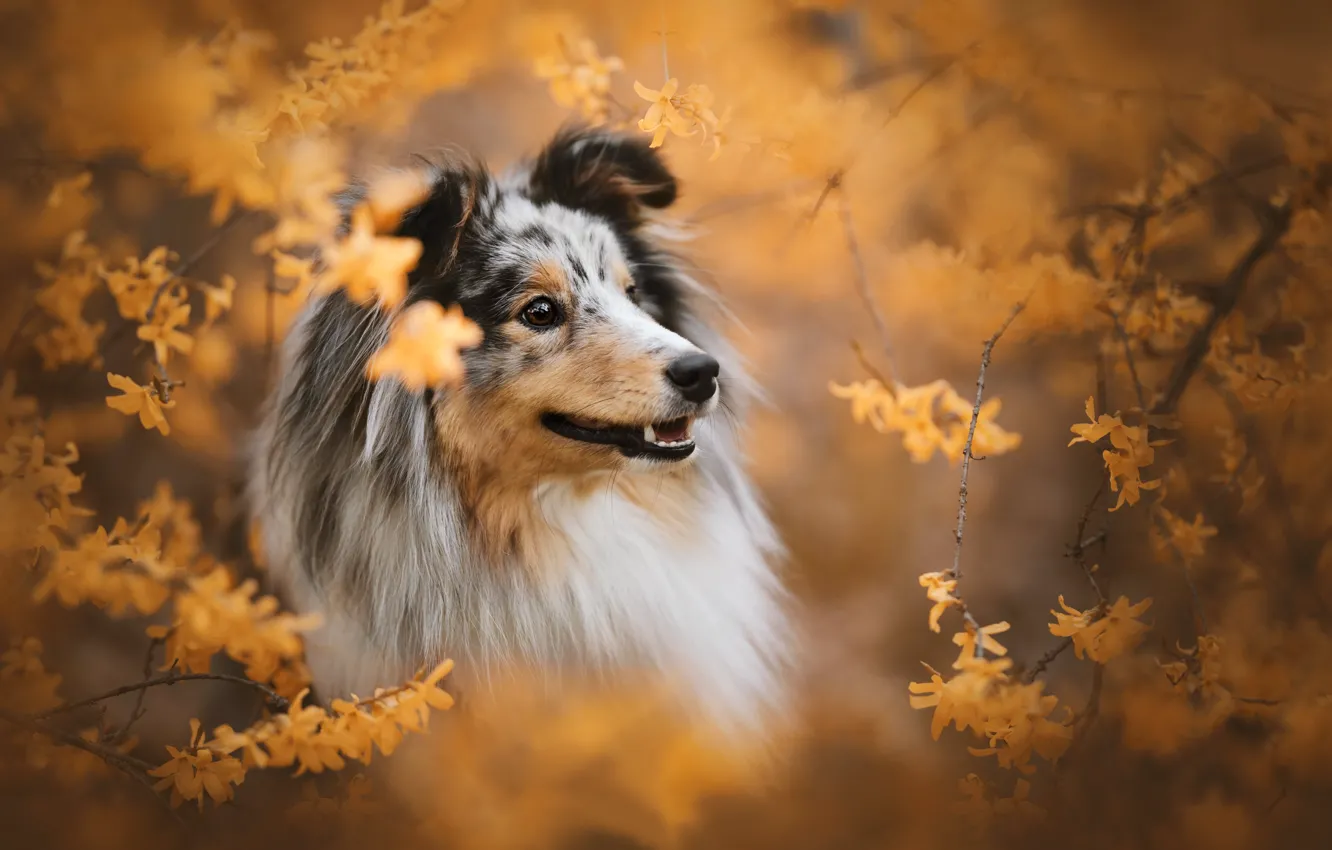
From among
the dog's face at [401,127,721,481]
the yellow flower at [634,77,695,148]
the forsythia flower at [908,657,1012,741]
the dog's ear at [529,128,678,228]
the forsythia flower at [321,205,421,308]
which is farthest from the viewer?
the dog's ear at [529,128,678,228]

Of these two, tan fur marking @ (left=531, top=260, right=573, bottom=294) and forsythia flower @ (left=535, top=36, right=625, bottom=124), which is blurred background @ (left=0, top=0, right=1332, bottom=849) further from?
tan fur marking @ (left=531, top=260, right=573, bottom=294)

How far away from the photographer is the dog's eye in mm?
1545

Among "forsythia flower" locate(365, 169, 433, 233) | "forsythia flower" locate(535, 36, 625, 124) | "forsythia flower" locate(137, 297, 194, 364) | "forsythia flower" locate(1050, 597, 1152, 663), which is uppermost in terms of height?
"forsythia flower" locate(535, 36, 625, 124)

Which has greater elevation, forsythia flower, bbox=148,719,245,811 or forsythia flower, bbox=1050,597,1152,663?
forsythia flower, bbox=1050,597,1152,663

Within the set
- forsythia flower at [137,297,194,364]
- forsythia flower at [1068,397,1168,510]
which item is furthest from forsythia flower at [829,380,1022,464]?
forsythia flower at [137,297,194,364]

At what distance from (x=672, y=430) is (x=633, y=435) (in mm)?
66

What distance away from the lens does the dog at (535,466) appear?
1.52 m

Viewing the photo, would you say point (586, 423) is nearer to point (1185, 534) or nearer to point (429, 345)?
point (429, 345)

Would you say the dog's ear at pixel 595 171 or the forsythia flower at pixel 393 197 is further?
the dog's ear at pixel 595 171

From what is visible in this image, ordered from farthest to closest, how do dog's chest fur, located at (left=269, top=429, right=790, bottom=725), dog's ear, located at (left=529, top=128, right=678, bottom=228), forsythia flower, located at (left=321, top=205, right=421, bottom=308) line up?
1. dog's ear, located at (left=529, top=128, right=678, bottom=228)
2. dog's chest fur, located at (left=269, top=429, right=790, bottom=725)
3. forsythia flower, located at (left=321, top=205, right=421, bottom=308)

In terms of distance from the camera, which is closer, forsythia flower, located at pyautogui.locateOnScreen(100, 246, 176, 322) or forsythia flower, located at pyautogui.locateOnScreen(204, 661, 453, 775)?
forsythia flower, located at pyautogui.locateOnScreen(204, 661, 453, 775)

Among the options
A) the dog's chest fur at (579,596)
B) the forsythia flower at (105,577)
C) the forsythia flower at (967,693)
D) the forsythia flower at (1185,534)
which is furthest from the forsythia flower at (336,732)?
the forsythia flower at (1185,534)

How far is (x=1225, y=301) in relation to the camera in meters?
1.66

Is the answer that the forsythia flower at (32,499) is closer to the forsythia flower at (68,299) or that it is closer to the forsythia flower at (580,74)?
the forsythia flower at (68,299)
